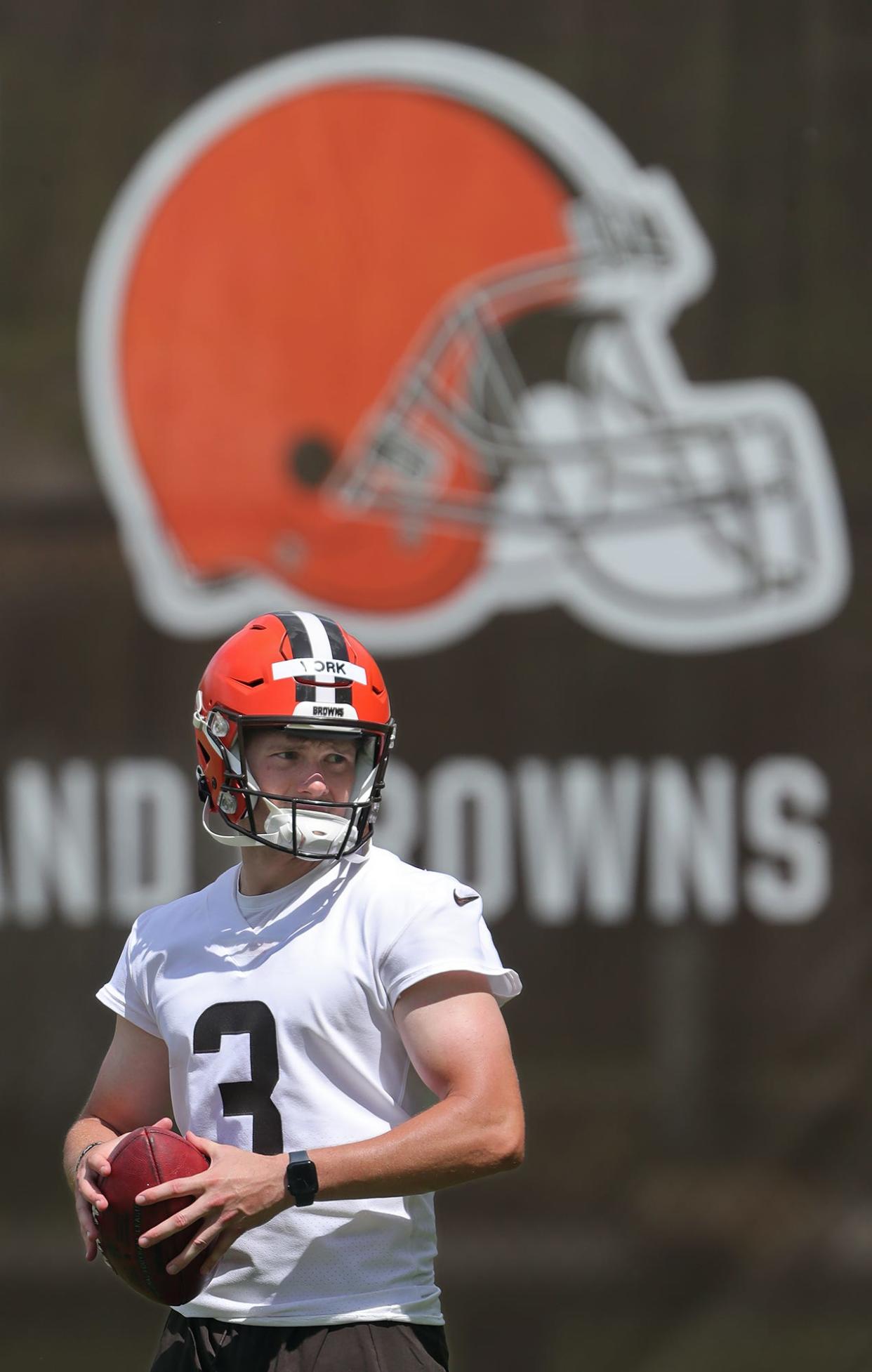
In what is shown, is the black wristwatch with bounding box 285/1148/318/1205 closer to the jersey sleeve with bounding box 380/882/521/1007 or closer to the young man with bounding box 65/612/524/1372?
the young man with bounding box 65/612/524/1372

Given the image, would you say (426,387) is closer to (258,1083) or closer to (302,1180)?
(258,1083)

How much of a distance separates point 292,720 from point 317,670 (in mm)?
83

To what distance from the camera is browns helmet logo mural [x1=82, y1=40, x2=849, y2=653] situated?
137 inches

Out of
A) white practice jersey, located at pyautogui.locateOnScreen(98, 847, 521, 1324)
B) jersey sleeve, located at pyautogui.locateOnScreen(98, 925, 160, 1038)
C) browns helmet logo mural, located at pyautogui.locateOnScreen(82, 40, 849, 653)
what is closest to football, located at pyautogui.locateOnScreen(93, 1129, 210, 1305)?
white practice jersey, located at pyautogui.locateOnScreen(98, 847, 521, 1324)

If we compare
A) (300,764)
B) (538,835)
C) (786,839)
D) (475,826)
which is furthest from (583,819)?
(300,764)

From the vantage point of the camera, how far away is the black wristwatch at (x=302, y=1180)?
1701 mm

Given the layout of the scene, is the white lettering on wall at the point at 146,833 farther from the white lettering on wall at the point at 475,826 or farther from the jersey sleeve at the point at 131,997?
→ the jersey sleeve at the point at 131,997

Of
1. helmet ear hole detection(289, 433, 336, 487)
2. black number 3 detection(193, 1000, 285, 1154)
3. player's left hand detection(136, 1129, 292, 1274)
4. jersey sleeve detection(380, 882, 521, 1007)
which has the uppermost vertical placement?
helmet ear hole detection(289, 433, 336, 487)

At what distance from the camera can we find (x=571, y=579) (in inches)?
137

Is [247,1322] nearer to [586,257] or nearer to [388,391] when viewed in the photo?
[388,391]

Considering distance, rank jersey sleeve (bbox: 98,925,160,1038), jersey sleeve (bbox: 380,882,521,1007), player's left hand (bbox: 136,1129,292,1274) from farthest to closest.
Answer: jersey sleeve (bbox: 98,925,160,1038)
jersey sleeve (bbox: 380,882,521,1007)
player's left hand (bbox: 136,1129,292,1274)

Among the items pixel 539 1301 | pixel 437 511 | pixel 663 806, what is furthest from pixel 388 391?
pixel 539 1301

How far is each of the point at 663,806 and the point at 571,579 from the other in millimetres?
567

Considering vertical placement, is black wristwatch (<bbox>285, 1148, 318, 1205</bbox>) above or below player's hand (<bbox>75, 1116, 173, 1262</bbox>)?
above
